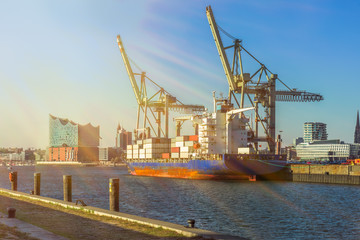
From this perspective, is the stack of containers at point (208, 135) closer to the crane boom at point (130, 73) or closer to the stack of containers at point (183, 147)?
the stack of containers at point (183, 147)

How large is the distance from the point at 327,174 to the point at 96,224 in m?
58.8

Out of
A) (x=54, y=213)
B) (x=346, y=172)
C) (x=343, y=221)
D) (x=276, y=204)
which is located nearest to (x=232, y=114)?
(x=346, y=172)

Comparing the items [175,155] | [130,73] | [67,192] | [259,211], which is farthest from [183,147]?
[67,192]

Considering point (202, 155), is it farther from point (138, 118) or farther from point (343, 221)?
point (343, 221)

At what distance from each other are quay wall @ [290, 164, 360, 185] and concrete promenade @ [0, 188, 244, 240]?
52404 mm

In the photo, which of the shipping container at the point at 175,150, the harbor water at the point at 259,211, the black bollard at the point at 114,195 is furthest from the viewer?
the shipping container at the point at 175,150

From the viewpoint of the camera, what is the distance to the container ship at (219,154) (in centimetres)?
6875

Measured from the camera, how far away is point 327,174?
2815 inches

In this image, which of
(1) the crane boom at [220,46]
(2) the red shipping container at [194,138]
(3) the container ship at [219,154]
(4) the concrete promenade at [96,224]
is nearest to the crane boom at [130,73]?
(3) the container ship at [219,154]

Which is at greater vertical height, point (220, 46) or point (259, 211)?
point (220, 46)

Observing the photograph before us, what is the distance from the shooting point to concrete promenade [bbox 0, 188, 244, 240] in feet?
57.0

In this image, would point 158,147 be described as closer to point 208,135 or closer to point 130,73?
point 208,135

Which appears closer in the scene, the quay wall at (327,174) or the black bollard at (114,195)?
the black bollard at (114,195)

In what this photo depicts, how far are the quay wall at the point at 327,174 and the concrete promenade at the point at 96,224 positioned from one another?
5240 centimetres
